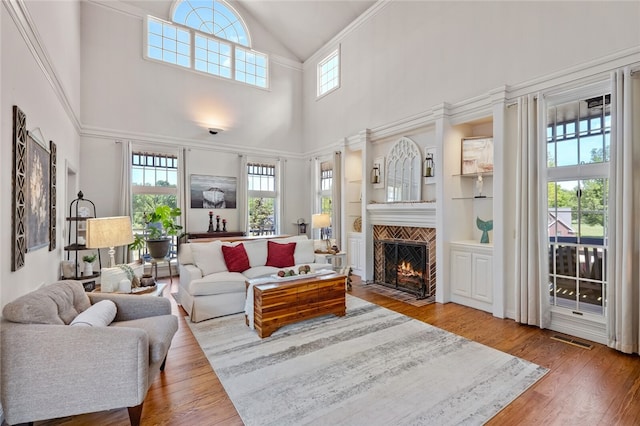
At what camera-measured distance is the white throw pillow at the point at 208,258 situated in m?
4.21

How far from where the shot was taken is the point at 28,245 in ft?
8.21

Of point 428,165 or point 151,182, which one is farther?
point 151,182

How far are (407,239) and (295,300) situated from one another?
8.39 ft

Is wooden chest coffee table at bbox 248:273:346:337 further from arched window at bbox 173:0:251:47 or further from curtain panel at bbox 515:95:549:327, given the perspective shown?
arched window at bbox 173:0:251:47

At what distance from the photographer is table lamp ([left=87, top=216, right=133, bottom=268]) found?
295 cm

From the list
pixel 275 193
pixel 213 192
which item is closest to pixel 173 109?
pixel 213 192

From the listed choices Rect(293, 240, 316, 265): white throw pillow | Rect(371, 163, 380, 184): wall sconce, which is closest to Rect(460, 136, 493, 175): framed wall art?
Rect(371, 163, 380, 184): wall sconce

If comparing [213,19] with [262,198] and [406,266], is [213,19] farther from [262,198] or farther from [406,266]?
[406,266]

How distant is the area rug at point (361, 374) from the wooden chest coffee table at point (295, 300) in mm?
144

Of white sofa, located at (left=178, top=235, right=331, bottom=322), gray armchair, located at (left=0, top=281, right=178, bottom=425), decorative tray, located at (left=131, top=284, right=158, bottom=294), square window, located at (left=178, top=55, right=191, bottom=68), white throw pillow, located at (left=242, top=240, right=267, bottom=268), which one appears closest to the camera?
gray armchair, located at (left=0, top=281, right=178, bottom=425)

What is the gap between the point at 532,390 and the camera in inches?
90.5

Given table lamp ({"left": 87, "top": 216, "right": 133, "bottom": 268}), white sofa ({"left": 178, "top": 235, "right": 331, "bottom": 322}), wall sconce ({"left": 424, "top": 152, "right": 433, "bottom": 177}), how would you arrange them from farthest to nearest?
1. wall sconce ({"left": 424, "top": 152, "right": 433, "bottom": 177})
2. white sofa ({"left": 178, "top": 235, "right": 331, "bottom": 322})
3. table lamp ({"left": 87, "top": 216, "right": 133, "bottom": 268})

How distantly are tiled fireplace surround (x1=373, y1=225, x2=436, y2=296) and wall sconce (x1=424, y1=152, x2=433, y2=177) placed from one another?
898 mm

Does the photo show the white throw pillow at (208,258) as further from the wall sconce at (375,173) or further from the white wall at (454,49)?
the white wall at (454,49)
